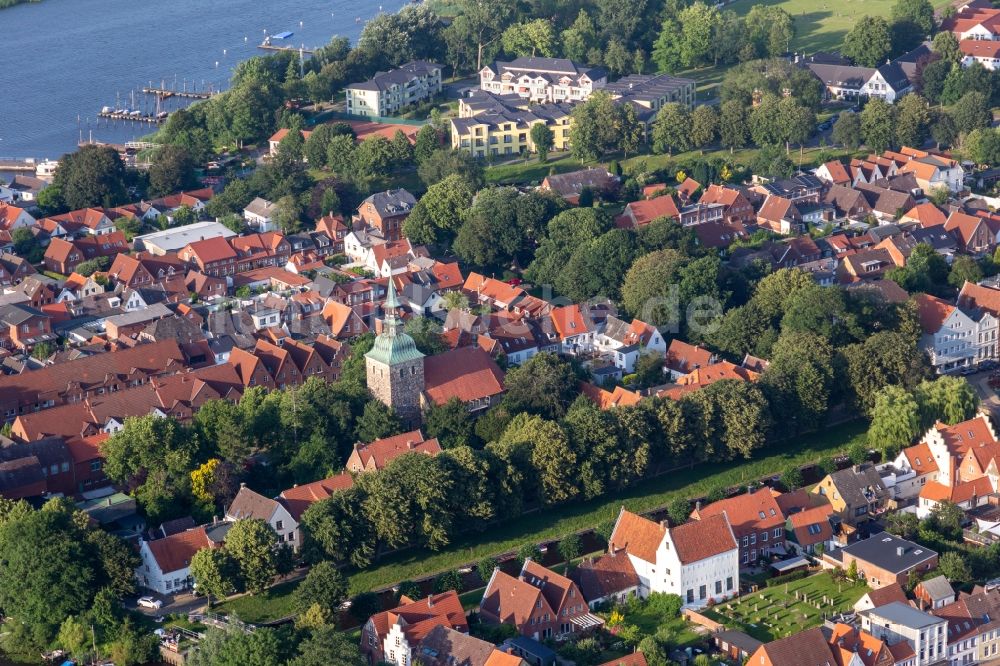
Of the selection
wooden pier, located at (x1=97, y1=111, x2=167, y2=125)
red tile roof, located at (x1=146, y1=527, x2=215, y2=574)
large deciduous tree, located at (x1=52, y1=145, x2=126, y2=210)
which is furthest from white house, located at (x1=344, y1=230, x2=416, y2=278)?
wooden pier, located at (x1=97, y1=111, x2=167, y2=125)

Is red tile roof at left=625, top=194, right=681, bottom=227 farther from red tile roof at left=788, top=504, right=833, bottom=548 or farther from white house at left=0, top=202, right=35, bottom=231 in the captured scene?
white house at left=0, top=202, right=35, bottom=231

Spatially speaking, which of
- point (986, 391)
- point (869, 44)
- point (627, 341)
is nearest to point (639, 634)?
point (627, 341)

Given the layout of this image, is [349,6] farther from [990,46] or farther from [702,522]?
[702,522]

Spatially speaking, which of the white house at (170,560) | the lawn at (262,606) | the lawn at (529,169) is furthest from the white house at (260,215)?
the lawn at (262,606)

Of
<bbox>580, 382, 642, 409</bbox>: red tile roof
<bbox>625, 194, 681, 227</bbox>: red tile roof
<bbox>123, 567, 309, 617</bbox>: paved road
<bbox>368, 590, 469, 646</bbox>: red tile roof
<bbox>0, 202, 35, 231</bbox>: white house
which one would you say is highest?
<bbox>0, 202, 35, 231</bbox>: white house

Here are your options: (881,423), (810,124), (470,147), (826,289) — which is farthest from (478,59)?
(881,423)

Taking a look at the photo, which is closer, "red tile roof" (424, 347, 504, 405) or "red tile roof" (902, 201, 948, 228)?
"red tile roof" (424, 347, 504, 405)
